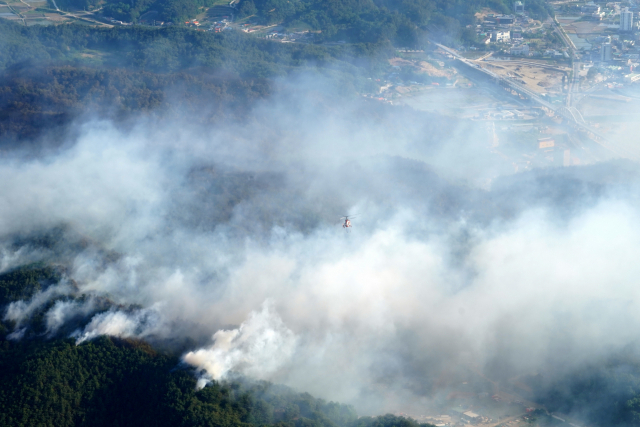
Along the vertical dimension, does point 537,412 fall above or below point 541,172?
below

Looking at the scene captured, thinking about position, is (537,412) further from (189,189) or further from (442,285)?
(189,189)

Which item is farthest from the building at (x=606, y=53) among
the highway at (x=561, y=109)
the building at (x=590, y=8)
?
the building at (x=590, y=8)

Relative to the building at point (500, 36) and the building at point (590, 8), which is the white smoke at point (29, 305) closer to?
the building at point (500, 36)

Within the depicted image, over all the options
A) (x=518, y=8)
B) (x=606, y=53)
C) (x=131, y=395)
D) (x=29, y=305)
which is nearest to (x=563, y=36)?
(x=606, y=53)

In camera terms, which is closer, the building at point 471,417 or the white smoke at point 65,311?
the building at point 471,417

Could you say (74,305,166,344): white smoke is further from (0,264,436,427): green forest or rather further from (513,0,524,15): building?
(513,0,524,15): building

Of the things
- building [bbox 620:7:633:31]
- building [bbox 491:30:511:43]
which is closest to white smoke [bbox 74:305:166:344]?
building [bbox 491:30:511:43]

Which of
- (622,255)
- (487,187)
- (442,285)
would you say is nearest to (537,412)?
(442,285)
